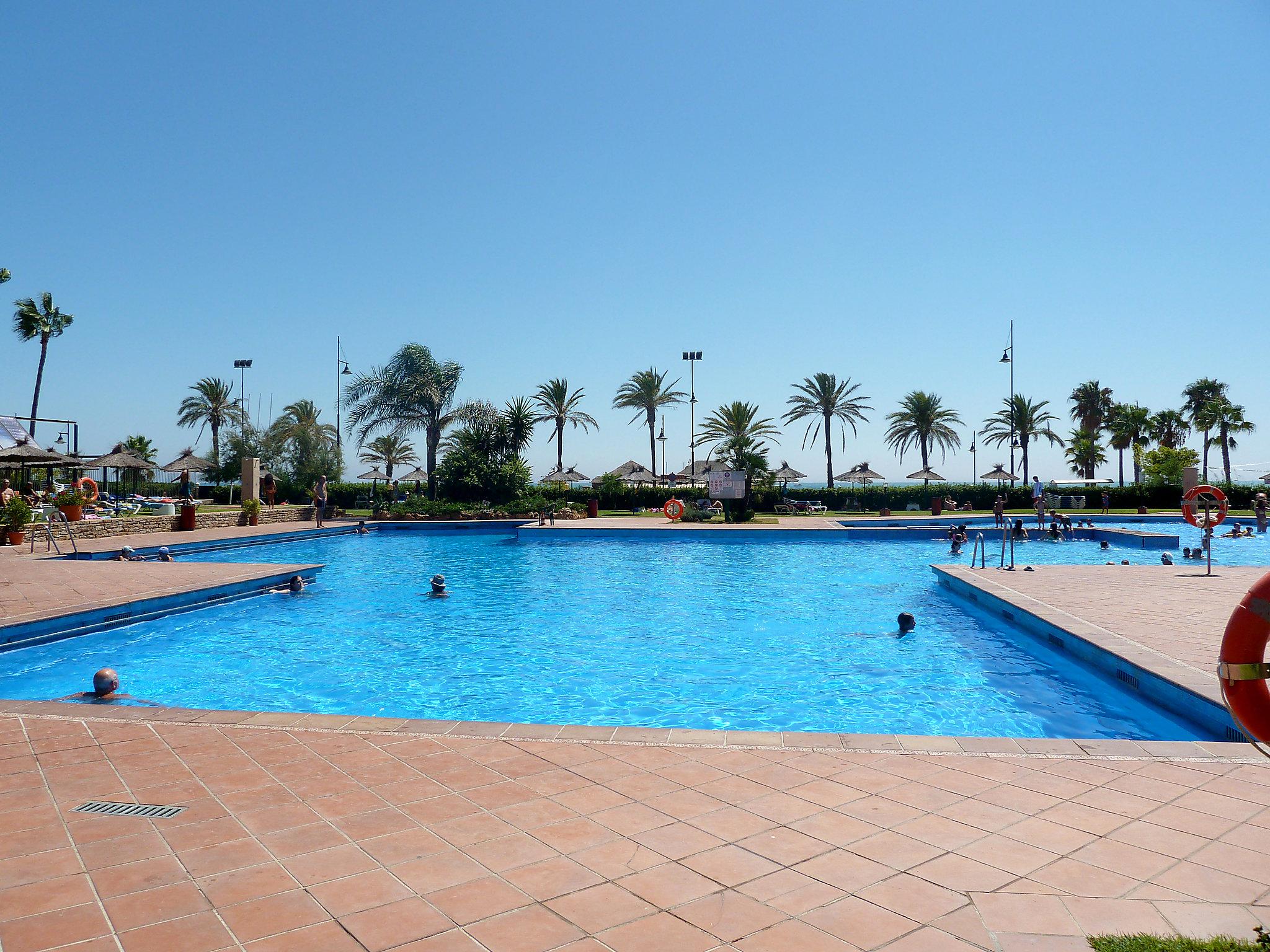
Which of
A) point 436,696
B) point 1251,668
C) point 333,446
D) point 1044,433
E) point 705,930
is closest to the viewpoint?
point 1251,668

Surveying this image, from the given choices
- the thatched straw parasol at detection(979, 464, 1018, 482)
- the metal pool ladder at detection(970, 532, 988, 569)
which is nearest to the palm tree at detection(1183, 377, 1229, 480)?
the thatched straw parasol at detection(979, 464, 1018, 482)

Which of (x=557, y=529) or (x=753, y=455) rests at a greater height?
(x=753, y=455)

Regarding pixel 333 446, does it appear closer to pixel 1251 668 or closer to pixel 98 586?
pixel 98 586

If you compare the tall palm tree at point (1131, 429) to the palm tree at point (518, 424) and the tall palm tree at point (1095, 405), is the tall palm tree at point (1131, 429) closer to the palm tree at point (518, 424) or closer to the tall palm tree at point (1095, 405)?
the tall palm tree at point (1095, 405)

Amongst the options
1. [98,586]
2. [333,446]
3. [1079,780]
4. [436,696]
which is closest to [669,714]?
[436,696]

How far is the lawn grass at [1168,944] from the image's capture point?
2.21 meters

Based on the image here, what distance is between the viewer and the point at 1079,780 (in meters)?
3.83

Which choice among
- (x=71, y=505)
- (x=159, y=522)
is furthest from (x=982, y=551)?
(x=159, y=522)

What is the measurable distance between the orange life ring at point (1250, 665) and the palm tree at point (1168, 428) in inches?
2363

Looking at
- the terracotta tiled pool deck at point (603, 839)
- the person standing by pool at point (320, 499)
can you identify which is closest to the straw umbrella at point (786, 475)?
the person standing by pool at point (320, 499)

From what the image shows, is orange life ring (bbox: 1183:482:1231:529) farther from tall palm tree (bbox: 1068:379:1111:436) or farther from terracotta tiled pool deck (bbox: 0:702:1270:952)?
tall palm tree (bbox: 1068:379:1111:436)

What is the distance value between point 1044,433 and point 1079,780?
50377mm

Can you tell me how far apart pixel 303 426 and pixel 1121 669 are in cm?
4252

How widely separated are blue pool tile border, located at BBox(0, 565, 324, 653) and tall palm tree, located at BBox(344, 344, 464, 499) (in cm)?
2451
